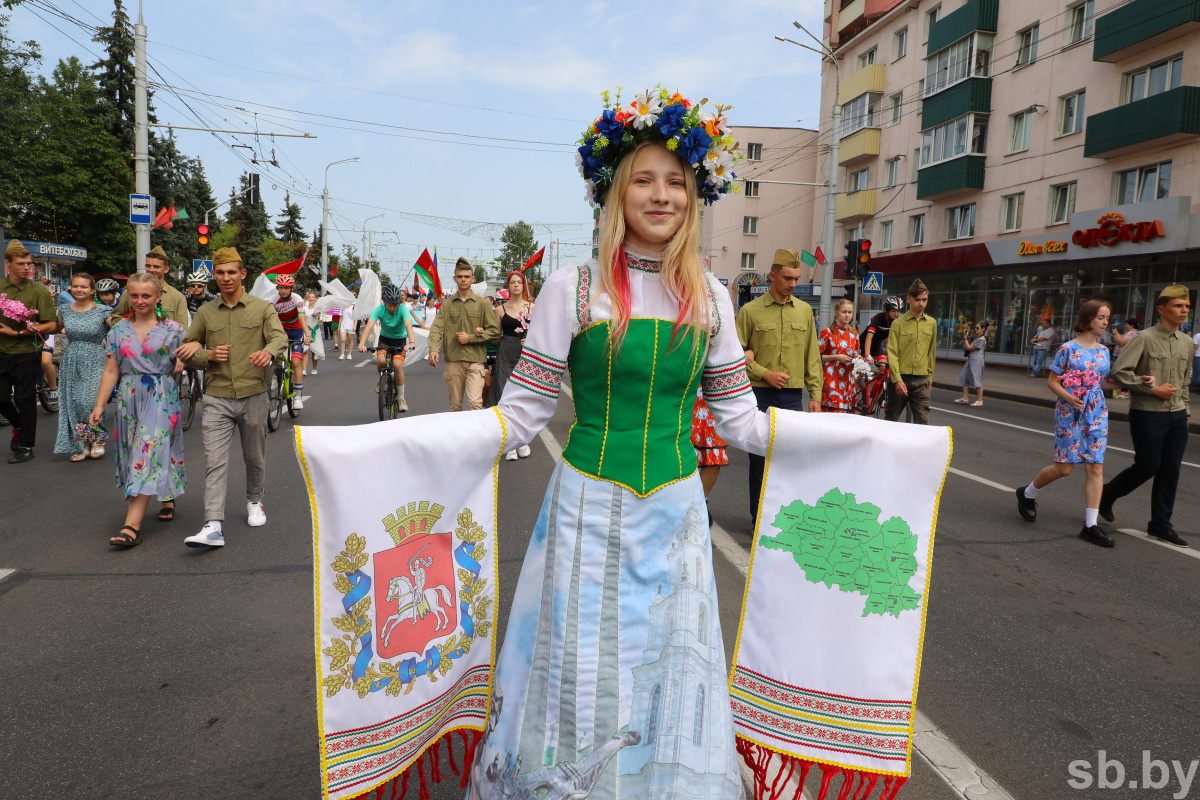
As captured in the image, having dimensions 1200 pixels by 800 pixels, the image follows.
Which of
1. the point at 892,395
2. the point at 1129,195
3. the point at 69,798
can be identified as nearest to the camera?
the point at 69,798

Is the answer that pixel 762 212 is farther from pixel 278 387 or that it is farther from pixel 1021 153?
pixel 278 387

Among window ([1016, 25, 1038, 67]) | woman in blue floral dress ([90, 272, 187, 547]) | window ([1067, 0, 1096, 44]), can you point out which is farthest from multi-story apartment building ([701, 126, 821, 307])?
woman in blue floral dress ([90, 272, 187, 547])

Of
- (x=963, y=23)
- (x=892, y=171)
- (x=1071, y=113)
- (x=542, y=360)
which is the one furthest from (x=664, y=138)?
(x=892, y=171)

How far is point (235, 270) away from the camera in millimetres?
5824

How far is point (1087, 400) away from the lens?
20.6 ft

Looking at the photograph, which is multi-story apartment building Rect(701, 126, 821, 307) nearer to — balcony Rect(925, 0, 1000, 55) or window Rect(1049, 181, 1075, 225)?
balcony Rect(925, 0, 1000, 55)

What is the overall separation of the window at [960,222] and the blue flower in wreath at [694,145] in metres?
30.0

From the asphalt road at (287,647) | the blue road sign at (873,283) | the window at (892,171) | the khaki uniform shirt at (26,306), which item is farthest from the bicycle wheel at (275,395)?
the window at (892,171)

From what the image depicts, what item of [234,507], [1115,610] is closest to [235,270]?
[234,507]

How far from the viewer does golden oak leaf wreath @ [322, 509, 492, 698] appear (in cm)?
207

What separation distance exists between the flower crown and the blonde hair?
0.15ft

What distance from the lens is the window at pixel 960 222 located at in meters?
29.2

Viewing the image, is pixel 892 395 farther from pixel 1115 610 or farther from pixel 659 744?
pixel 659 744

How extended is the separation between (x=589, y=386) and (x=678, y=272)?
43 centimetres
